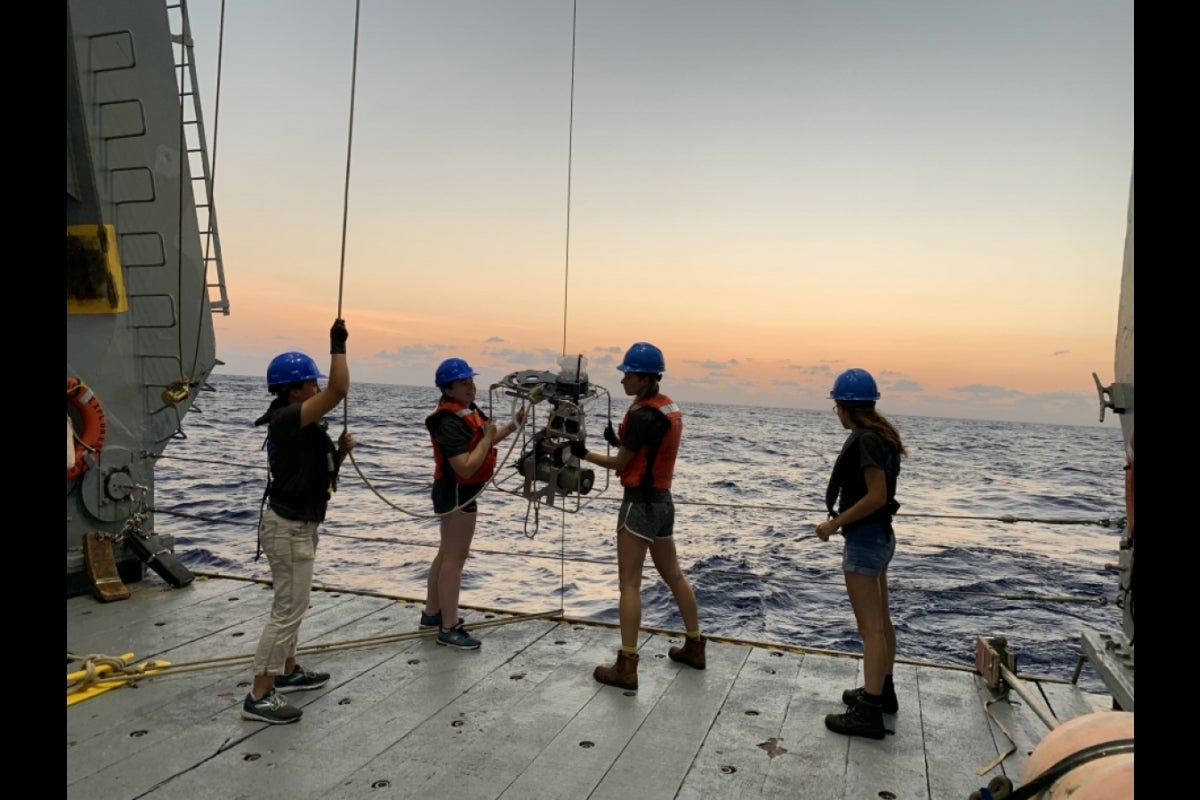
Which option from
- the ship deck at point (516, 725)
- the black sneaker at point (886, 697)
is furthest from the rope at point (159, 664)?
the black sneaker at point (886, 697)

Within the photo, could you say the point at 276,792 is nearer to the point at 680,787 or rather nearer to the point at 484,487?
the point at 680,787

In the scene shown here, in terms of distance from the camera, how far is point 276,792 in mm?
3396

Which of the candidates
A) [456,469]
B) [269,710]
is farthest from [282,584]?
[456,469]

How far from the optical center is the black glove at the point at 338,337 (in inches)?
156

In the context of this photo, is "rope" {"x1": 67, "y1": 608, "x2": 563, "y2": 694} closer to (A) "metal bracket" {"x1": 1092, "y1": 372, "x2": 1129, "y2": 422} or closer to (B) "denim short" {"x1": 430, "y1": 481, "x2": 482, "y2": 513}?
(B) "denim short" {"x1": 430, "y1": 481, "x2": 482, "y2": 513}

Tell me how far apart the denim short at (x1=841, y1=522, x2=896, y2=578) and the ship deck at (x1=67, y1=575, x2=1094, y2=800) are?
81cm

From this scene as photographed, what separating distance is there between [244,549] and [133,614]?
21.7 ft

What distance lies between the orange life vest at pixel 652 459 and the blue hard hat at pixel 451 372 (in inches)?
40.5

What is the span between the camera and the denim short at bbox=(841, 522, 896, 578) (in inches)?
161

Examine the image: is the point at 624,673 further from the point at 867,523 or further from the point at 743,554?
the point at 743,554

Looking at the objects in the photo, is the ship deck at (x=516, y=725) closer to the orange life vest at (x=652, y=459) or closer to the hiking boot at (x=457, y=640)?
the hiking boot at (x=457, y=640)

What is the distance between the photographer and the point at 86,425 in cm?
607

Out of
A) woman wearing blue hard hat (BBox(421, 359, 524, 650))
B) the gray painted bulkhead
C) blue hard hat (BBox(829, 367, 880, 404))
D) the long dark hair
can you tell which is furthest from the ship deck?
blue hard hat (BBox(829, 367, 880, 404))
